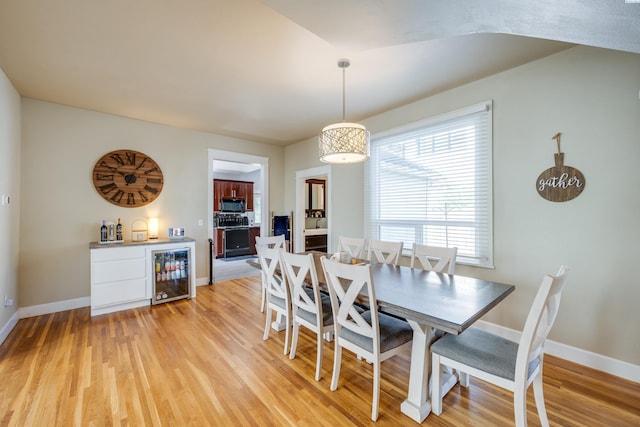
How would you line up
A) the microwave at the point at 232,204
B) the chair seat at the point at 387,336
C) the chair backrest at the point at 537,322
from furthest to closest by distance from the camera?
the microwave at the point at 232,204, the chair seat at the point at 387,336, the chair backrest at the point at 537,322

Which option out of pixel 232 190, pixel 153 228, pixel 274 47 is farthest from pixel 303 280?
pixel 232 190

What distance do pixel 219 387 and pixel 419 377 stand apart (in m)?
1.43

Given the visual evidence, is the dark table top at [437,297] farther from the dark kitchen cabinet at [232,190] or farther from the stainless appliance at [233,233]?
the dark kitchen cabinet at [232,190]

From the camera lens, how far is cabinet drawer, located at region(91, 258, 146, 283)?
10.8ft

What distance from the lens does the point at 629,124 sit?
2072 mm

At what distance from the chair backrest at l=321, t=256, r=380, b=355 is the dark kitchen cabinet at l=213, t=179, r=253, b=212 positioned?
687cm

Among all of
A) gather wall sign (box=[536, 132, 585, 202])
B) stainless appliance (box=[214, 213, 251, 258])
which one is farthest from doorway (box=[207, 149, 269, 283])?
gather wall sign (box=[536, 132, 585, 202])

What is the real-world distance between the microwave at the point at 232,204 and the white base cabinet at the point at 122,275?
13.6 feet

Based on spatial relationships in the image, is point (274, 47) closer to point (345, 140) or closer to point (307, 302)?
point (345, 140)

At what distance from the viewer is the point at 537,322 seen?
131cm

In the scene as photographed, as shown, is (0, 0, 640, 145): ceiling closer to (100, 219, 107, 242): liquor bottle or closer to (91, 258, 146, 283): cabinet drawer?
(100, 219, 107, 242): liquor bottle

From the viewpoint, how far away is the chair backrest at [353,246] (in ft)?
10.7

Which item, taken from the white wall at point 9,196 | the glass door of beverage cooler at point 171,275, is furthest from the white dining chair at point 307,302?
the white wall at point 9,196

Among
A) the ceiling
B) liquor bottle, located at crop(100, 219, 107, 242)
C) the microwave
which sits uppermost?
the ceiling
